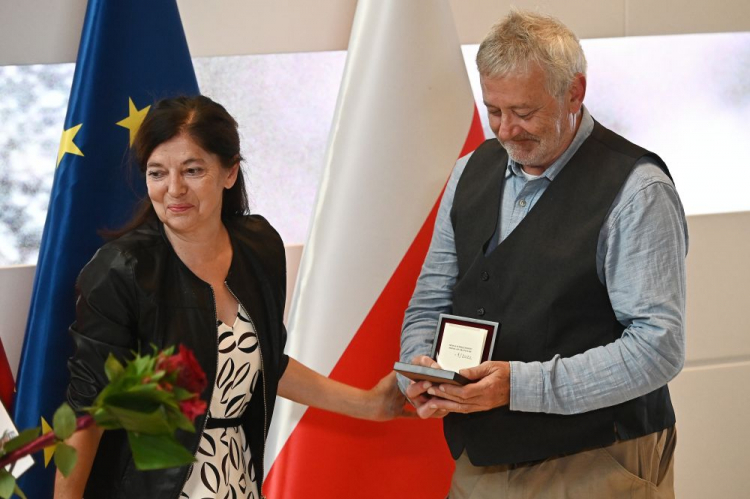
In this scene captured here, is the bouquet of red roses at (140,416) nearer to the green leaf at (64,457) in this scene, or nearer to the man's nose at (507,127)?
the green leaf at (64,457)

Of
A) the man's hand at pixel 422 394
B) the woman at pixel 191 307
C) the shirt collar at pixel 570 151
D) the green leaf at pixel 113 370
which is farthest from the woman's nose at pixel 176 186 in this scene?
the green leaf at pixel 113 370

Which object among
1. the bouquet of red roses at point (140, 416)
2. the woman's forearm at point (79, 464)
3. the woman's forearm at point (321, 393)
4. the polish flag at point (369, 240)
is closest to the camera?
the bouquet of red roses at point (140, 416)

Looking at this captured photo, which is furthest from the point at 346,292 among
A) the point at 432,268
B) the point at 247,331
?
the point at 247,331

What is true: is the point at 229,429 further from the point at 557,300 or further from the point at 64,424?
the point at 64,424

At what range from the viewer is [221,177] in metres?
1.79

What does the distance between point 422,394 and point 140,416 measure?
3.59 feet

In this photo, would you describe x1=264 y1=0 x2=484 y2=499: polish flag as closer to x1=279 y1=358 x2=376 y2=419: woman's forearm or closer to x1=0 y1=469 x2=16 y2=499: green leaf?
x1=279 y1=358 x2=376 y2=419: woman's forearm

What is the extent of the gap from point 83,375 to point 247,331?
0.32 meters

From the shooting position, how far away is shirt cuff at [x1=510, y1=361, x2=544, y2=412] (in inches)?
67.4

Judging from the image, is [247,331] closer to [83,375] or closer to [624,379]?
[83,375]

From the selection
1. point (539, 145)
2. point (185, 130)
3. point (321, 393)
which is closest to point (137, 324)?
point (185, 130)

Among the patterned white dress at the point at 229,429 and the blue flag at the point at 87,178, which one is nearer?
the patterned white dress at the point at 229,429

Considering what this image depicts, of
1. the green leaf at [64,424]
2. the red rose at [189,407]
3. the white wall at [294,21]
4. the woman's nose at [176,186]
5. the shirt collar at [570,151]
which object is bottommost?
the green leaf at [64,424]

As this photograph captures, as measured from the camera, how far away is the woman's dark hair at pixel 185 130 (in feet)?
5.64
